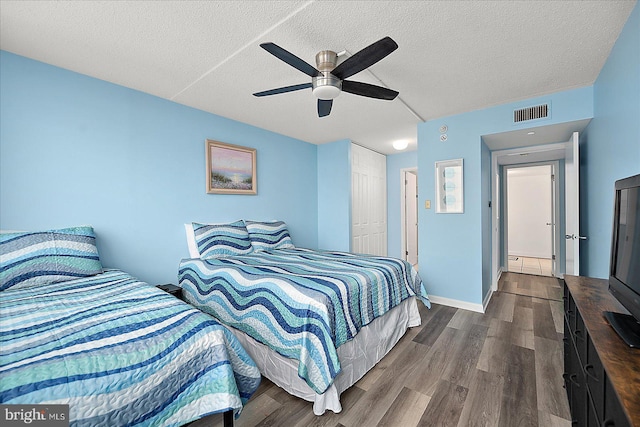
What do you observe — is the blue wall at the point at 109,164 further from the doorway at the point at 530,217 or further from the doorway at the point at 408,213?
the doorway at the point at 530,217

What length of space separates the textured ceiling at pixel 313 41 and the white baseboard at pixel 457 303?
245 cm

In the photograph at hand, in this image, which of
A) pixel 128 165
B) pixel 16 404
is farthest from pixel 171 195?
pixel 16 404

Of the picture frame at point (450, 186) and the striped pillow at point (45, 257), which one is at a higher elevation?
the picture frame at point (450, 186)

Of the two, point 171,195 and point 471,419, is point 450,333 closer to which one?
point 471,419

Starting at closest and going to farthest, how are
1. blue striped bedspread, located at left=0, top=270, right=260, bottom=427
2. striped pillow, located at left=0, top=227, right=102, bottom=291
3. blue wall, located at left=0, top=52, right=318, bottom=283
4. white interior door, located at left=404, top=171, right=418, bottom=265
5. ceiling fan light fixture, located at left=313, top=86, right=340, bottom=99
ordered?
blue striped bedspread, located at left=0, top=270, right=260, bottom=427
striped pillow, located at left=0, top=227, right=102, bottom=291
ceiling fan light fixture, located at left=313, top=86, right=340, bottom=99
blue wall, located at left=0, top=52, right=318, bottom=283
white interior door, located at left=404, top=171, right=418, bottom=265

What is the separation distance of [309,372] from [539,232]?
7.37 metres

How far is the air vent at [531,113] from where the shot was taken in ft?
9.05

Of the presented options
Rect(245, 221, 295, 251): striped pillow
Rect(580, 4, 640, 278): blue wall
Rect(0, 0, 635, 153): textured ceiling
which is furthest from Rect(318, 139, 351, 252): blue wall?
Rect(580, 4, 640, 278): blue wall

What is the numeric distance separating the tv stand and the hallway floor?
15.6ft

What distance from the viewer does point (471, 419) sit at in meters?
1.56

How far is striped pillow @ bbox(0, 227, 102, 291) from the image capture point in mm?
1704

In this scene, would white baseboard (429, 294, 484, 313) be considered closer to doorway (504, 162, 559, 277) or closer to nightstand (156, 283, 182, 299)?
nightstand (156, 283, 182, 299)

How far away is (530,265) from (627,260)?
575cm

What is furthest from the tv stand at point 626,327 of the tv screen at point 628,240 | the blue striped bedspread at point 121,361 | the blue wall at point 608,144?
the blue striped bedspread at point 121,361
